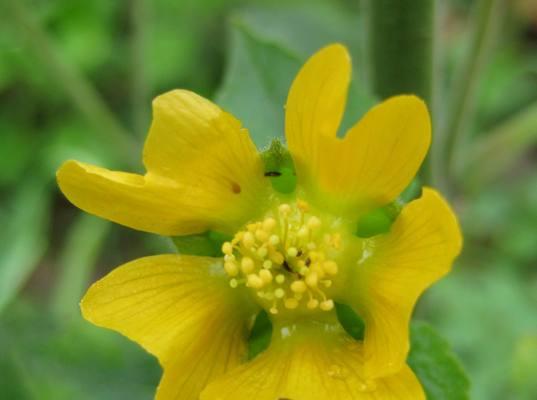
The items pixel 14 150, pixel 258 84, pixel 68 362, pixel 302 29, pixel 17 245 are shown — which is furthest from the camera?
pixel 14 150

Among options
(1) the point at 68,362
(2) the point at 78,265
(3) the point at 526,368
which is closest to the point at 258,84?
(1) the point at 68,362

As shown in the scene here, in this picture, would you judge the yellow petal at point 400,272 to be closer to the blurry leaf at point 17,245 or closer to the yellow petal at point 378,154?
the yellow petal at point 378,154

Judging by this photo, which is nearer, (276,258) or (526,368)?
(276,258)

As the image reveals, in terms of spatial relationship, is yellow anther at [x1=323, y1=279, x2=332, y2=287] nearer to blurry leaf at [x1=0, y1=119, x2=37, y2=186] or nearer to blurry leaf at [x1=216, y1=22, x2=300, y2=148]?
blurry leaf at [x1=216, y1=22, x2=300, y2=148]

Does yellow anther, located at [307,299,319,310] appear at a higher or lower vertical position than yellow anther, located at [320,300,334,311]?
lower

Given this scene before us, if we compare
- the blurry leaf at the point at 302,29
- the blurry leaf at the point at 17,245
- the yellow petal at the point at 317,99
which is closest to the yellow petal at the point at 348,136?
the yellow petal at the point at 317,99

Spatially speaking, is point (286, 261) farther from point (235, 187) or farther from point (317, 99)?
point (317, 99)

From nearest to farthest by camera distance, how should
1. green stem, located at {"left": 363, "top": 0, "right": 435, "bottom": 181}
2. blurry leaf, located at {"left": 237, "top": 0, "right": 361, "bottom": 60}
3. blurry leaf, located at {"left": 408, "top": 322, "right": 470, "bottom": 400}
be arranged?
blurry leaf, located at {"left": 408, "top": 322, "right": 470, "bottom": 400}
green stem, located at {"left": 363, "top": 0, "right": 435, "bottom": 181}
blurry leaf, located at {"left": 237, "top": 0, "right": 361, "bottom": 60}

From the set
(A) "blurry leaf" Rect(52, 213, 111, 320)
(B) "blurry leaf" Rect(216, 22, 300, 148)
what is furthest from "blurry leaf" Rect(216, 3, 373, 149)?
(A) "blurry leaf" Rect(52, 213, 111, 320)
